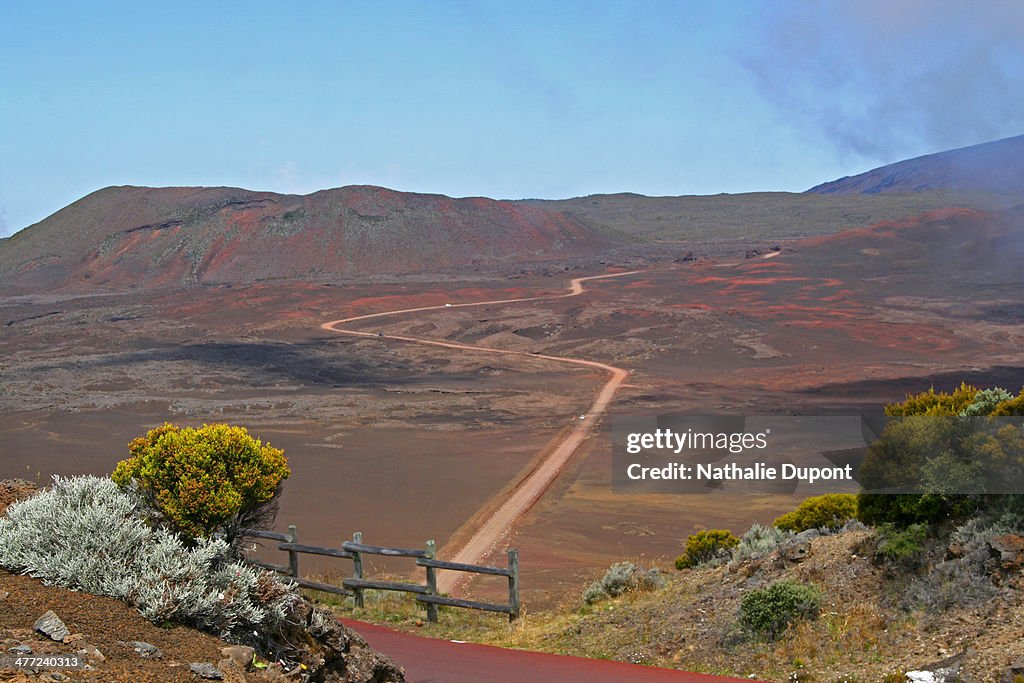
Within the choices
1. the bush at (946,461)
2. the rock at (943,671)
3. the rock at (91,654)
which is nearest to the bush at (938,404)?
the bush at (946,461)

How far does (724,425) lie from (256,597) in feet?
80.0

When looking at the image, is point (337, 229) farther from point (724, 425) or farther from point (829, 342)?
point (724, 425)

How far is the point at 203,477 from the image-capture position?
22.0 ft

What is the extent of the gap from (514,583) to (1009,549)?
530cm

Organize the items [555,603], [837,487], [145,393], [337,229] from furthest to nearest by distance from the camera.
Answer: [337,229]
[145,393]
[837,487]
[555,603]

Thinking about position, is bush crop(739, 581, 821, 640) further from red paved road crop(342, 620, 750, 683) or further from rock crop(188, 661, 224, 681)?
rock crop(188, 661, 224, 681)

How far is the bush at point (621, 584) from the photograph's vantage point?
1161cm

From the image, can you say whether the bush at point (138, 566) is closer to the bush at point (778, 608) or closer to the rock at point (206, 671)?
the rock at point (206, 671)

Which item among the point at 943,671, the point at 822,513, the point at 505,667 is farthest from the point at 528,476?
the point at 943,671

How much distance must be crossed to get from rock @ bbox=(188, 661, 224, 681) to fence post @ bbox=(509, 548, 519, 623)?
6267 millimetres

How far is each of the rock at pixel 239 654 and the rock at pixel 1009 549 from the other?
6087mm

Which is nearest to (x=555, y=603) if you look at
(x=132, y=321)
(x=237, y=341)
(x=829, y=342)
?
(x=829, y=342)

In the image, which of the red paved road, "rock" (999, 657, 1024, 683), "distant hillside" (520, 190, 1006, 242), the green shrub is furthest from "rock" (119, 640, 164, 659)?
"distant hillside" (520, 190, 1006, 242)

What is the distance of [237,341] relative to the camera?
5366cm
